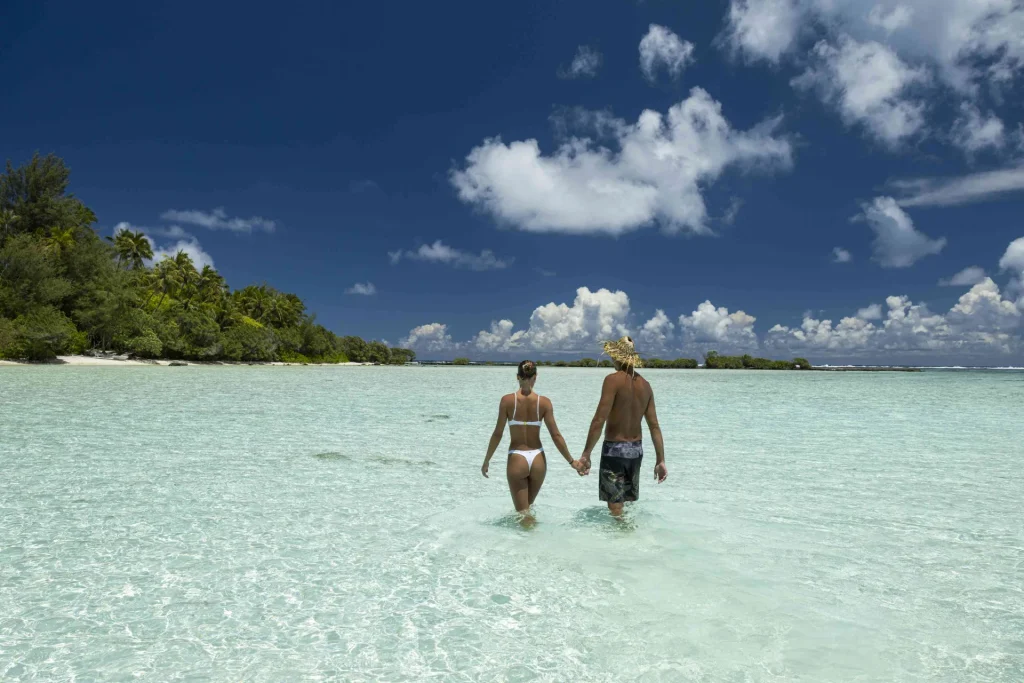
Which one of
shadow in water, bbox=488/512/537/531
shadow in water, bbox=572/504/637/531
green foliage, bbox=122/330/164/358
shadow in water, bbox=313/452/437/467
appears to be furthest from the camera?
green foliage, bbox=122/330/164/358

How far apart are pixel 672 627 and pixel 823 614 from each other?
135 cm

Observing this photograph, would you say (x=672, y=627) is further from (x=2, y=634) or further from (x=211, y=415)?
(x=211, y=415)

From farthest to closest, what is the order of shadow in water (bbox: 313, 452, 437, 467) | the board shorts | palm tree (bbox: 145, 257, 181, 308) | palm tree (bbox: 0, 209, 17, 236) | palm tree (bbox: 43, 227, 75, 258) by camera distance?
palm tree (bbox: 145, 257, 181, 308)
palm tree (bbox: 0, 209, 17, 236)
palm tree (bbox: 43, 227, 75, 258)
shadow in water (bbox: 313, 452, 437, 467)
the board shorts

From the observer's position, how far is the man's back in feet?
20.1

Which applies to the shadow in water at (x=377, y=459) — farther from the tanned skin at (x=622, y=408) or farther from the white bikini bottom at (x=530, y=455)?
the tanned skin at (x=622, y=408)

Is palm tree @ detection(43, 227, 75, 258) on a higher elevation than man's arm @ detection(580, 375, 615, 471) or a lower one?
higher

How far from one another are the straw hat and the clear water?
2.03m

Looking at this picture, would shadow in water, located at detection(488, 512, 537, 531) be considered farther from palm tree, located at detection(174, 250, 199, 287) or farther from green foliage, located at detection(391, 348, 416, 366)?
green foliage, located at detection(391, 348, 416, 366)

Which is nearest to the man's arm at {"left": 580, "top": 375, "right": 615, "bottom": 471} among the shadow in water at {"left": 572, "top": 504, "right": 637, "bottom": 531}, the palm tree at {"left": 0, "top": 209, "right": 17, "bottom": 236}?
the shadow in water at {"left": 572, "top": 504, "right": 637, "bottom": 531}

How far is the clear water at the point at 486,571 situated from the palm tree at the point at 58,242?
6341cm

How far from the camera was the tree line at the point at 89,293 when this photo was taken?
5528 cm

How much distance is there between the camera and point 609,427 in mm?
6324

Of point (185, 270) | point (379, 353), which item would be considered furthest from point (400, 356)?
point (185, 270)

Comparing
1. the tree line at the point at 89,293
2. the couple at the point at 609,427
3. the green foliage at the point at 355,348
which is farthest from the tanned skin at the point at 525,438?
the green foliage at the point at 355,348
